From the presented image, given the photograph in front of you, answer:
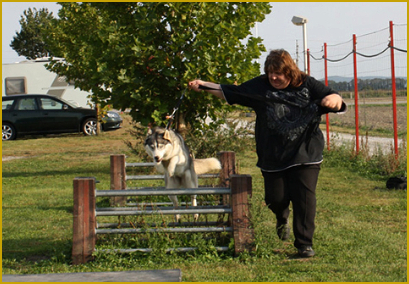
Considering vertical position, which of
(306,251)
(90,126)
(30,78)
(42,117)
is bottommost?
(306,251)

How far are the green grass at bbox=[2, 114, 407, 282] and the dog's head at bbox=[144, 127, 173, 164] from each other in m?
1.07

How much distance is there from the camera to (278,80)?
5.46 meters

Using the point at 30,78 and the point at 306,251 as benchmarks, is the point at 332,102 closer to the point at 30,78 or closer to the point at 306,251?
the point at 306,251

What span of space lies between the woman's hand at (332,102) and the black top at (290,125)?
0.33 ft

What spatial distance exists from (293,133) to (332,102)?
1.53 ft

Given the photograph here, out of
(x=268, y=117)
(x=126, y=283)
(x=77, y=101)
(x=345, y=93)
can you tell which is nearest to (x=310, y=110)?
(x=268, y=117)

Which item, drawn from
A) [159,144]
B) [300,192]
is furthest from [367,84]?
[300,192]

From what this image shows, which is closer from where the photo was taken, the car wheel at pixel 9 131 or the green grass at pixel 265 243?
the green grass at pixel 265 243

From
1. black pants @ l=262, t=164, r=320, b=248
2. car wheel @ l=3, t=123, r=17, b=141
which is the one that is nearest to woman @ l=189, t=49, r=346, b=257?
black pants @ l=262, t=164, r=320, b=248

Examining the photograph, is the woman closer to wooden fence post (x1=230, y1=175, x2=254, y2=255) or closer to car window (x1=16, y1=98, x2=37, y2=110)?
wooden fence post (x1=230, y1=175, x2=254, y2=255)

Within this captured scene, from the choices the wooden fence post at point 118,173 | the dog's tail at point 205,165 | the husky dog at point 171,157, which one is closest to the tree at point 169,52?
the wooden fence post at point 118,173

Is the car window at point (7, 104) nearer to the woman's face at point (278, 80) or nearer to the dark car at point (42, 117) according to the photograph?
the dark car at point (42, 117)

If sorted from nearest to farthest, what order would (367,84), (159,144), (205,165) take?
(159,144)
(205,165)
(367,84)

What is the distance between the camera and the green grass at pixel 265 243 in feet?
16.2
